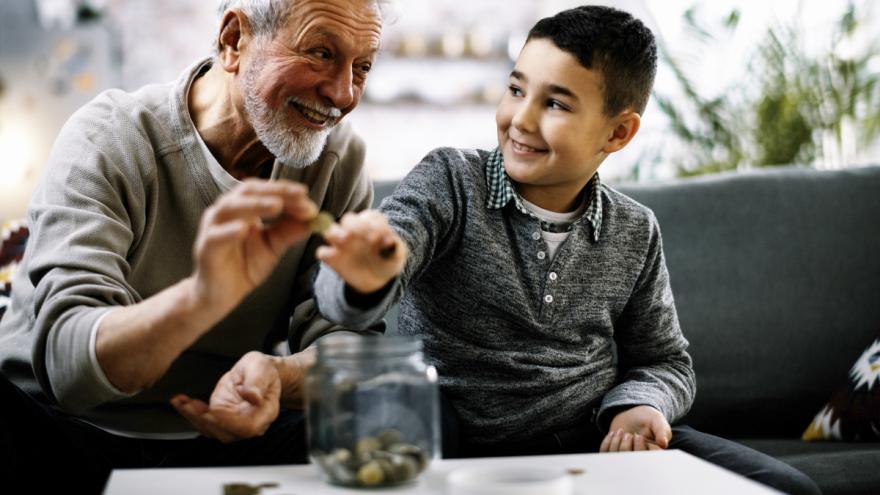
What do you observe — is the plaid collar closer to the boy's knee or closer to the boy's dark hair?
the boy's dark hair

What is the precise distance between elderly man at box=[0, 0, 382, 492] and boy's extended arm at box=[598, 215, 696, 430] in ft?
1.77

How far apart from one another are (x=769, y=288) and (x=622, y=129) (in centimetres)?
66

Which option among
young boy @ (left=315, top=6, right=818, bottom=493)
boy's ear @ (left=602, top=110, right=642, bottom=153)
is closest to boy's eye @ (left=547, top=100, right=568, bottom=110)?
young boy @ (left=315, top=6, right=818, bottom=493)

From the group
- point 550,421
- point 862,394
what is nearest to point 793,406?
point 862,394

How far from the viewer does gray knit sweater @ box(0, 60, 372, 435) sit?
4.29 ft

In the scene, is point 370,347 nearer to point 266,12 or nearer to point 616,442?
point 616,442

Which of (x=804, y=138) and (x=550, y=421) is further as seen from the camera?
(x=804, y=138)

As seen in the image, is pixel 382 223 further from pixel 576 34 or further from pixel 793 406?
pixel 793 406

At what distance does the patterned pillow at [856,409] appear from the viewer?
187cm

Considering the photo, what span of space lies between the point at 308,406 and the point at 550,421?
643 millimetres

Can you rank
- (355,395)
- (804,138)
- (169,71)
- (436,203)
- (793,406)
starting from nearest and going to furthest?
(355,395) < (436,203) < (793,406) < (804,138) < (169,71)

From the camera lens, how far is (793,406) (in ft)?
6.75

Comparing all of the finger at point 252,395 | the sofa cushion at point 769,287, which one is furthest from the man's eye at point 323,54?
the sofa cushion at point 769,287

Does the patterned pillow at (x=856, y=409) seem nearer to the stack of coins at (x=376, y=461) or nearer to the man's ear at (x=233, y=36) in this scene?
the stack of coins at (x=376, y=461)
